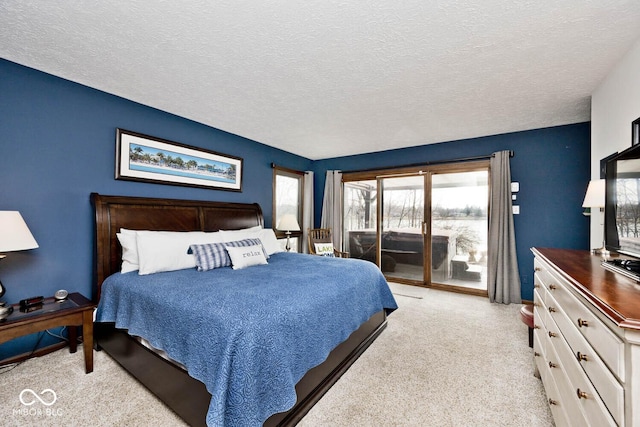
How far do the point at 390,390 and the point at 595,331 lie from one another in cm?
145

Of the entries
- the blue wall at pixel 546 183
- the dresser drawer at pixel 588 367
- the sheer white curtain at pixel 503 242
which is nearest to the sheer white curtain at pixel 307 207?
the blue wall at pixel 546 183

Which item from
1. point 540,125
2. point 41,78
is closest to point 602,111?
point 540,125

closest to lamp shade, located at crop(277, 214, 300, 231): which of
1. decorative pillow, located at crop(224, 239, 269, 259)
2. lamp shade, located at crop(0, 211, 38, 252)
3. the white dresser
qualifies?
decorative pillow, located at crop(224, 239, 269, 259)

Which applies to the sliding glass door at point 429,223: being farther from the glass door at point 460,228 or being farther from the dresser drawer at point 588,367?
the dresser drawer at point 588,367

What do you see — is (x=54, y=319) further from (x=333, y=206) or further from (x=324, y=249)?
(x=333, y=206)

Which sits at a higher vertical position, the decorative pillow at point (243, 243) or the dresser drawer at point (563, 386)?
the decorative pillow at point (243, 243)

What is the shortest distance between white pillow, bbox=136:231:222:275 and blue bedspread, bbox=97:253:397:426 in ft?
0.50

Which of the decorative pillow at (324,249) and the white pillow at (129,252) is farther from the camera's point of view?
the decorative pillow at (324,249)

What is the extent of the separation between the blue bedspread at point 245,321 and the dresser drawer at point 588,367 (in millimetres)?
1333

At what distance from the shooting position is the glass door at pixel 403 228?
4.93 m

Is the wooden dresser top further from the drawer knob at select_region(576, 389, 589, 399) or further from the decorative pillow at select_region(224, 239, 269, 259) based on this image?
the decorative pillow at select_region(224, 239, 269, 259)

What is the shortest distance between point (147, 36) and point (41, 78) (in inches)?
56.0

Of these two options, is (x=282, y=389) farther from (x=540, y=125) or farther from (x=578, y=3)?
(x=540, y=125)

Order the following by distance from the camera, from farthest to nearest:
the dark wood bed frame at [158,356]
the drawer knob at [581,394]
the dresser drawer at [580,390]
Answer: the dark wood bed frame at [158,356]
the drawer knob at [581,394]
the dresser drawer at [580,390]
